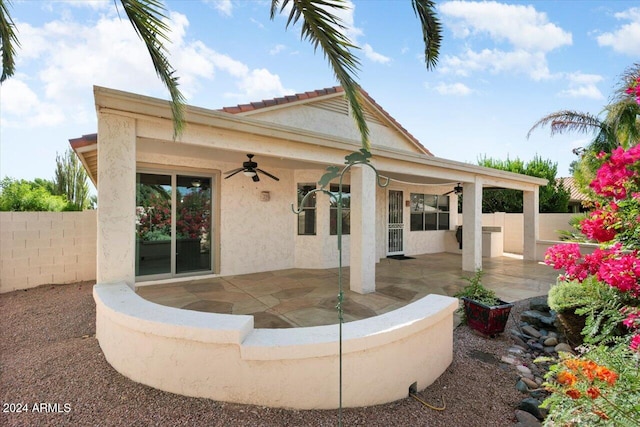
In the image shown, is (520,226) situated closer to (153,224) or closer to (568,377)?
(568,377)

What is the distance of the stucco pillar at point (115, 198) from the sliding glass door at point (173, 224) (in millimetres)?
3296

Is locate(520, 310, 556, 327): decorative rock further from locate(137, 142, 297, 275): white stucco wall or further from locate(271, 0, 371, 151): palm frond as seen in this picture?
locate(137, 142, 297, 275): white stucco wall

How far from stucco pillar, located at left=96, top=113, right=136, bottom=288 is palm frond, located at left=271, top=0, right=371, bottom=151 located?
2569mm

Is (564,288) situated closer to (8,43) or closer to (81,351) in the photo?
(81,351)

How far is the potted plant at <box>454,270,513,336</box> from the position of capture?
4.38m

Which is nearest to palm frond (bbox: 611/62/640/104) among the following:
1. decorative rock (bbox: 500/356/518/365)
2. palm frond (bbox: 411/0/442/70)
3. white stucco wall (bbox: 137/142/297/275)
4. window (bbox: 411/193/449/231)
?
window (bbox: 411/193/449/231)

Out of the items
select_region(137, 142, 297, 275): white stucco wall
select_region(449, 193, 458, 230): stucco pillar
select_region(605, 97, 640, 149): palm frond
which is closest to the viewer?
select_region(137, 142, 297, 275): white stucco wall

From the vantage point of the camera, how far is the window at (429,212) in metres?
12.1

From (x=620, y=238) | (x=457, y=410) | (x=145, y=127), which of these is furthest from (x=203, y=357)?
(x=620, y=238)

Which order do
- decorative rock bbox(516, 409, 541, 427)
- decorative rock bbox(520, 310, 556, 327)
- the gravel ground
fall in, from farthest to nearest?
decorative rock bbox(520, 310, 556, 327) < decorative rock bbox(516, 409, 541, 427) < the gravel ground

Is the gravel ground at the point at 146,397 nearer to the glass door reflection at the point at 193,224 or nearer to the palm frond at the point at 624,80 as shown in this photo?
the glass door reflection at the point at 193,224

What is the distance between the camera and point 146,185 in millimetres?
6730

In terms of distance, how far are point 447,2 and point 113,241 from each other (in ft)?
19.0

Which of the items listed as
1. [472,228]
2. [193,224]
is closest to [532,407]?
[472,228]
